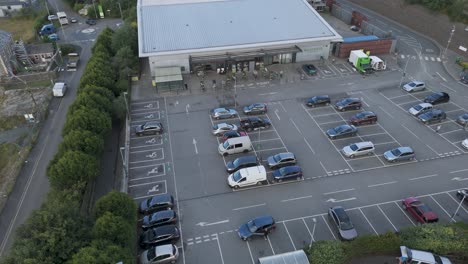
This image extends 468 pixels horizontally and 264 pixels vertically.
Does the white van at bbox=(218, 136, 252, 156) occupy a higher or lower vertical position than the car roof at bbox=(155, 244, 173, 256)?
higher

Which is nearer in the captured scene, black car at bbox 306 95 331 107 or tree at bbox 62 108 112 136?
tree at bbox 62 108 112 136

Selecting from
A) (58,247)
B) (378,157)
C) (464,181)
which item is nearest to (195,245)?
(58,247)

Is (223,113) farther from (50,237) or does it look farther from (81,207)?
(50,237)

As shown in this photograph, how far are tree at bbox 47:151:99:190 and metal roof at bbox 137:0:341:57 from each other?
2183 cm

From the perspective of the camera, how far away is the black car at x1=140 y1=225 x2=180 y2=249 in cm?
2659

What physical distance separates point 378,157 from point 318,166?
6.75 meters

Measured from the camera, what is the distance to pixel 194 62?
49.5m

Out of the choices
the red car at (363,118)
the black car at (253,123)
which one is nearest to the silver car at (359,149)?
the red car at (363,118)

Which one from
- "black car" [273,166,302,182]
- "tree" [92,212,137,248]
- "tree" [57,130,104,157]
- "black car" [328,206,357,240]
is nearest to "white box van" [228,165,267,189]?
"black car" [273,166,302,182]

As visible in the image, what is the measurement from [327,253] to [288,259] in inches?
113

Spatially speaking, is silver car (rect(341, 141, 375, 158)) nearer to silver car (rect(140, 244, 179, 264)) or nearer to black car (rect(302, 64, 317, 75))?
black car (rect(302, 64, 317, 75))

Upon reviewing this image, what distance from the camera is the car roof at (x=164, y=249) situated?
25.3 meters

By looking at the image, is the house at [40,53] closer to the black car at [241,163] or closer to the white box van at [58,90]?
the white box van at [58,90]

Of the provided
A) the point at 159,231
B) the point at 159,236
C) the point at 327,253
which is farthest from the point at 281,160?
the point at 159,236
